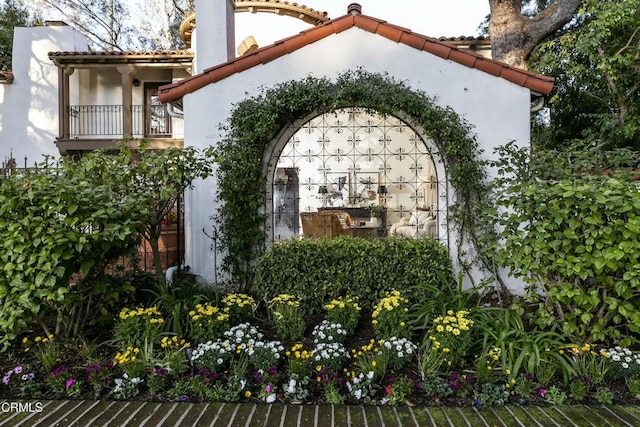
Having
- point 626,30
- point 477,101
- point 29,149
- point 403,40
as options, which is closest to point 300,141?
point 403,40

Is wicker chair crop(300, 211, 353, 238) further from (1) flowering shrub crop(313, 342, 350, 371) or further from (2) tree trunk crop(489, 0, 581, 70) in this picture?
(2) tree trunk crop(489, 0, 581, 70)

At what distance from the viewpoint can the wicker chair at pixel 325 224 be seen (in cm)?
607

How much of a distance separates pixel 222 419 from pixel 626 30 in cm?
1189

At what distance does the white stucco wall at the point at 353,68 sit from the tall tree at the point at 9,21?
1627cm

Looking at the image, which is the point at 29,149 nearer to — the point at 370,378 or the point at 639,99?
the point at 370,378

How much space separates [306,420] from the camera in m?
2.92

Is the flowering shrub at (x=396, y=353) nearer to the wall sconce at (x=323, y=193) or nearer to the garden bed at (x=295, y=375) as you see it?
the garden bed at (x=295, y=375)

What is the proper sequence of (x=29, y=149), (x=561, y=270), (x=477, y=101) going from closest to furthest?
(x=561, y=270) → (x=477, y=101) → (x=29, y=149)

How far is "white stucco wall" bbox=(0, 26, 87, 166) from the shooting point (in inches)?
564

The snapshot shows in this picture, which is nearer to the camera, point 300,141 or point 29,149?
point 300,141

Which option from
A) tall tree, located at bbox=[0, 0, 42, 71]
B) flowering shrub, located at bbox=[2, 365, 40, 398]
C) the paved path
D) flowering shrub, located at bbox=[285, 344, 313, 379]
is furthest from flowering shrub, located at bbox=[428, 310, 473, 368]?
tall tree, located at bbox=[0, 0, 42, 71]

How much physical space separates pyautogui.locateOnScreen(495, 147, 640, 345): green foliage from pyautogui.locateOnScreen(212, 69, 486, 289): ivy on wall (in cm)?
164

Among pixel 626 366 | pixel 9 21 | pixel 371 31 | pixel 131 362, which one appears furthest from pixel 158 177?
pixel 9 21

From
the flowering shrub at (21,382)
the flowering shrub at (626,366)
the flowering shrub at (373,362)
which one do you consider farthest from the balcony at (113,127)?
the flowering shrub at (626,366)
